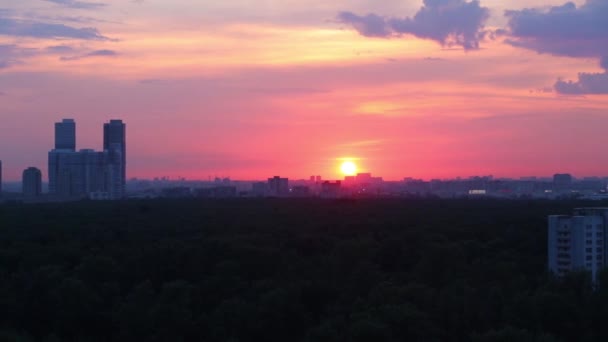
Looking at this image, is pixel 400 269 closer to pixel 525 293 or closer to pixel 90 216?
pixel 525 293

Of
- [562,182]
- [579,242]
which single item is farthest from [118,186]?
[579,242]

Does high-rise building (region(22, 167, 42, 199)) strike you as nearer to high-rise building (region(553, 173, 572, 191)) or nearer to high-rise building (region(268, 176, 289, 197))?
high-rise building (region(268, 176, 289, 197))

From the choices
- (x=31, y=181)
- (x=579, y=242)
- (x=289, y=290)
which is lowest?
(x=289, y=290)

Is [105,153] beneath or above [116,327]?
above

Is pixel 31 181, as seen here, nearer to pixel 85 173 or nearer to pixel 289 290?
pixel 85 173

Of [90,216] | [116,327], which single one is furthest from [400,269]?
[90,216]

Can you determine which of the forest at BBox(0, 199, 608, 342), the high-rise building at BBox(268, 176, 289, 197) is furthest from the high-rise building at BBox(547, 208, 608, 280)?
the high-rise building at BBox(268, 176, 289, 197)

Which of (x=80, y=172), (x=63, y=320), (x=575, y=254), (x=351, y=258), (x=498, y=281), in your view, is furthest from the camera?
(x=80, y=172)
